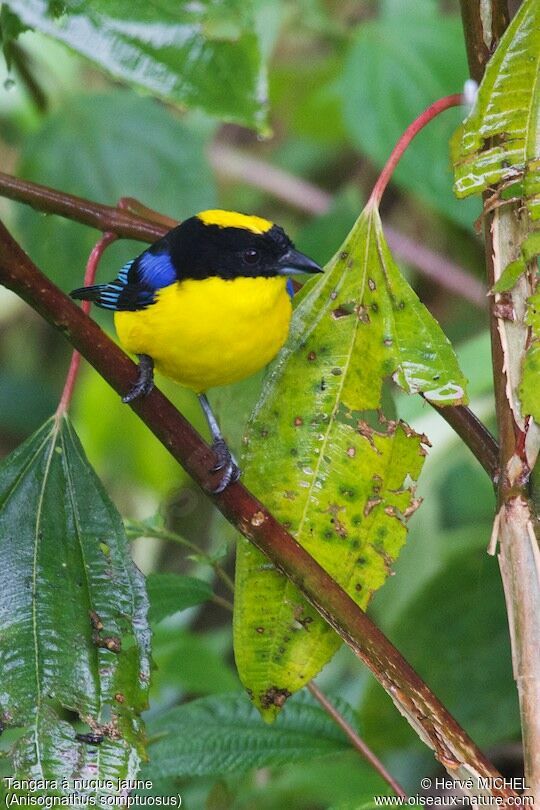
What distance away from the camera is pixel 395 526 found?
135 centimetres

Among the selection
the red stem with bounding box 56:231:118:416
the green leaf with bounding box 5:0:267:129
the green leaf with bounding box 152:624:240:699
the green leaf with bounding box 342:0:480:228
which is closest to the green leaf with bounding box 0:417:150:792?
the red stem with bounding box 56:231:118:416

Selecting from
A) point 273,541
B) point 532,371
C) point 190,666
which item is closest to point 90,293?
point 273,541

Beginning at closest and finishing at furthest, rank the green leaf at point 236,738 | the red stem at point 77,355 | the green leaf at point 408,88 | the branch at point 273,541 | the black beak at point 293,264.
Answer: the branch at point 273,541
the red stem at point 77,355
the green leaf at point 236,738
the black beak at point 293,264
the green leaf at point 408,88

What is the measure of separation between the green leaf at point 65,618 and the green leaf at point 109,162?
1.30 m

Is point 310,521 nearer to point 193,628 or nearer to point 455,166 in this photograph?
point 455,166

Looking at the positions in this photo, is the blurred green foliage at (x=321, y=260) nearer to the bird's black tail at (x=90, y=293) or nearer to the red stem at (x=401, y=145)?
the bird's black tail at (x=90, y=293)

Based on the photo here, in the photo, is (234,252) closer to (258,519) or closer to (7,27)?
(7,27)

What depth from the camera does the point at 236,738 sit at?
1.66 metres

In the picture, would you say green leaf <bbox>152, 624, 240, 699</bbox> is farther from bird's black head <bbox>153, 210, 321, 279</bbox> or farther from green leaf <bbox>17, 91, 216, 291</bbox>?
green leaf <bbox>17, 91, 216, 291</bbox>

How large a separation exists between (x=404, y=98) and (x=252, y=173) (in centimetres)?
108

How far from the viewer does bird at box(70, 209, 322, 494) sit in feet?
5.86

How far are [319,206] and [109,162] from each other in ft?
3.42

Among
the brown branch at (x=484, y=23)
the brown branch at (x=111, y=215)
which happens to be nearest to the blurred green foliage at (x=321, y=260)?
the brown branch at (x=111, y=215)

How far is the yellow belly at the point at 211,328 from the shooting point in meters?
1.74
